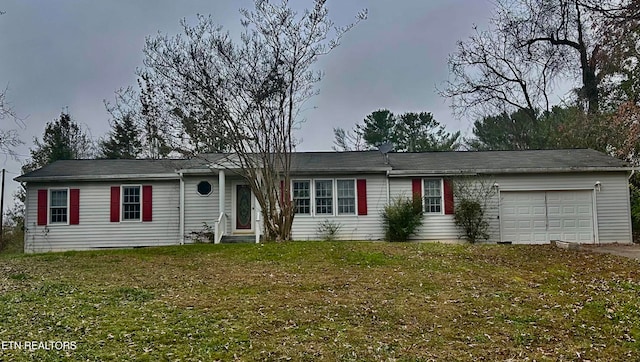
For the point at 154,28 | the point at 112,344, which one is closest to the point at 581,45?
the point at 154,28

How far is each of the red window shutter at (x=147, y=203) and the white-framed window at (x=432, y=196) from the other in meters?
8.99

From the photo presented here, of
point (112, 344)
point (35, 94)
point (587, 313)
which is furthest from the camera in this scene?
point (35, 94)

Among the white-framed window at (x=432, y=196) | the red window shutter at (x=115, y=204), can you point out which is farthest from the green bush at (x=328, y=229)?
the red window shutter at (x=115, y=204)

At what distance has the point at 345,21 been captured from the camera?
12562 millimetres

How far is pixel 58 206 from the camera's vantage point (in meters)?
14.7

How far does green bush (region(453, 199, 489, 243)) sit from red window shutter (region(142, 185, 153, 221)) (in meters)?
9.95

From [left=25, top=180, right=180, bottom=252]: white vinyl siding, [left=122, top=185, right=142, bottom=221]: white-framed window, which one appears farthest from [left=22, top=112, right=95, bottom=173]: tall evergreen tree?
[left=122, top=185, right=142, bottom=221]: white-framed window

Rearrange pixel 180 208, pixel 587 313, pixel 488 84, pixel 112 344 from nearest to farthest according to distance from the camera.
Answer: pixel 112 344 → pixel 587 313 → pixel 180 208 → pixel 488 84

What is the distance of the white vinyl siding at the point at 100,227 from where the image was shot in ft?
47.9

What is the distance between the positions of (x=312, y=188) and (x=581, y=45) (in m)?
14.4

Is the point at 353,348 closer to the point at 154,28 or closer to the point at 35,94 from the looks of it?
the point at 154,28

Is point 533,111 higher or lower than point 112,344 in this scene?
higher

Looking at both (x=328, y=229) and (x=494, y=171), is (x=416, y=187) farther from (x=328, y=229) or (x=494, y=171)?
(x=328, y=229)

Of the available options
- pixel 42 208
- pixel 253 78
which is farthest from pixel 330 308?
pixel 42 208
